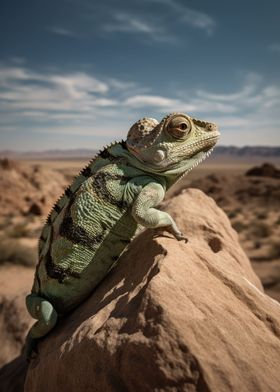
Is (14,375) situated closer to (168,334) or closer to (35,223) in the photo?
(168,334)

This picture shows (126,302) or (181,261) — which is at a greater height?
(181,261)

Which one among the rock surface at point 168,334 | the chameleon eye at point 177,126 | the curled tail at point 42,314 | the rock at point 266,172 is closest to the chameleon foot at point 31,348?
the curled tail at point 42,314

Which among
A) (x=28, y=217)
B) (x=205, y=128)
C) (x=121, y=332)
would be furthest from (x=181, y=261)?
(x=28, y=217)

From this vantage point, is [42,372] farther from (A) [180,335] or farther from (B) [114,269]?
(A) [180,335]

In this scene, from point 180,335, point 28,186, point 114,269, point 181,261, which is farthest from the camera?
point 28,186

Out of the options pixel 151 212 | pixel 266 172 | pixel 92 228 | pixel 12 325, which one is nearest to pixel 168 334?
pixel 151 212

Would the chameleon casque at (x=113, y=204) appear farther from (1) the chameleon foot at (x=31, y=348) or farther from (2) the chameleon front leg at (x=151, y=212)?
(1) the chameleon foot at (x=31, y=348)

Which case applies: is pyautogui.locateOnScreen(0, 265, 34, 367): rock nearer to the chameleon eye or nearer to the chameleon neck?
the chameleon neck

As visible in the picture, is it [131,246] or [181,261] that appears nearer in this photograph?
[181,261]
